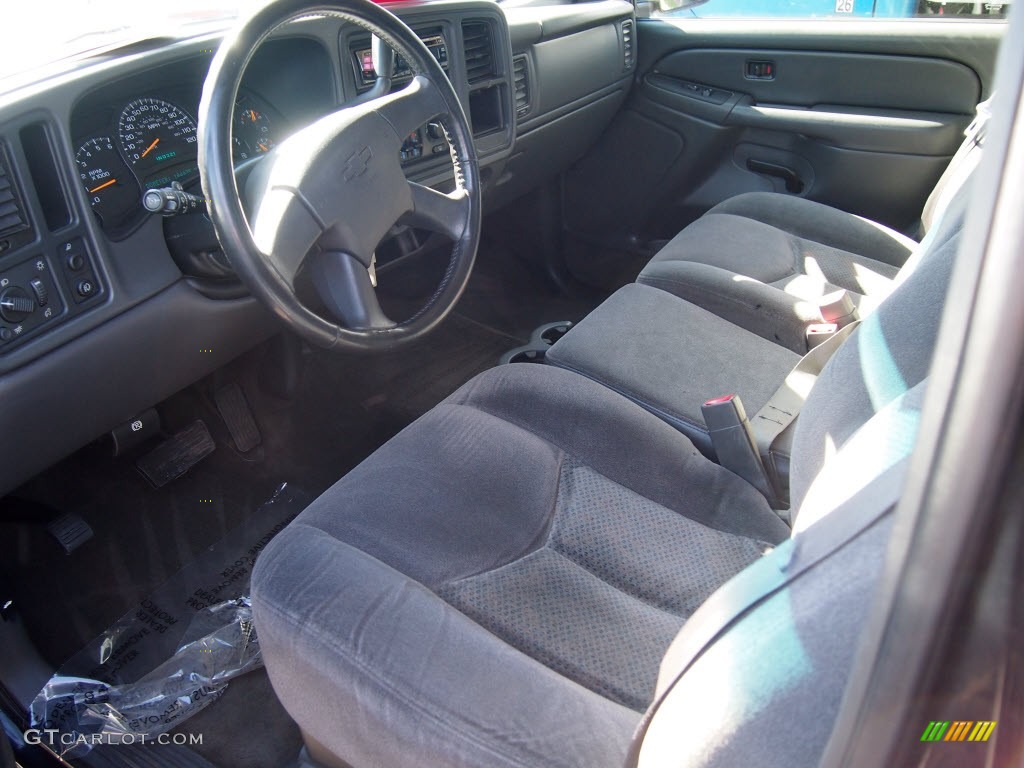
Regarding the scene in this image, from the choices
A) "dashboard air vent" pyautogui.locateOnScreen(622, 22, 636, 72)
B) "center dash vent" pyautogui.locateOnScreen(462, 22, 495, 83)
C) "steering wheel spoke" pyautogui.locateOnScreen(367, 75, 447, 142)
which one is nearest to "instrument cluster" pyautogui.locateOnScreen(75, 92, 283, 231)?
"steering wheel spoke" pyautogui.locateOnScreen(367, 75, 447, 142)

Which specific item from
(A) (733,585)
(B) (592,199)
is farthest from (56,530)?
(B) (592,199)

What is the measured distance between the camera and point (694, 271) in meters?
1.80

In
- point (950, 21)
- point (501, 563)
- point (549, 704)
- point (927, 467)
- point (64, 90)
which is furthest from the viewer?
point (950, 21)

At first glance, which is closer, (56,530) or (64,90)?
(64,90)

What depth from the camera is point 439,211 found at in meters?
1.49

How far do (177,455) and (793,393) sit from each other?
127 cm

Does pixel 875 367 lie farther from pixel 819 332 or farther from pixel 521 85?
pixel 521 85

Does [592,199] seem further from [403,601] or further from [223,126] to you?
[403,601]

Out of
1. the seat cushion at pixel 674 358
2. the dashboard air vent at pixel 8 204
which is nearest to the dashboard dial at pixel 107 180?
the dashboard air vent at pixel 8 204

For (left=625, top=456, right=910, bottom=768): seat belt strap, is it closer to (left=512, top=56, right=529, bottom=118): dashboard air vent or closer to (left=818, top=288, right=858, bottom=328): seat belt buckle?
(left=818, top=288, right=858, bottom=328): seat belt buckle

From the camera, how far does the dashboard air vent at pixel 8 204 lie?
1191mm

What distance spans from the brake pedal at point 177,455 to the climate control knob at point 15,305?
0.68 metres

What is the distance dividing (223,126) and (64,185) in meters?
0.33

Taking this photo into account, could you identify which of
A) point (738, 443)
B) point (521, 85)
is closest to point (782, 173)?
point (521, 85)
